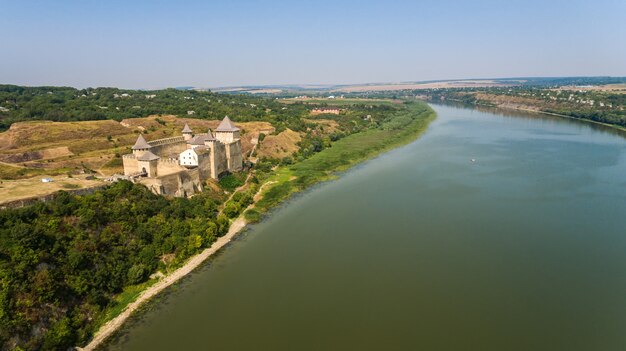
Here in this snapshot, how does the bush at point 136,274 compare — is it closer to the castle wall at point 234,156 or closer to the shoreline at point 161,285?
the shoreline at point 161,285

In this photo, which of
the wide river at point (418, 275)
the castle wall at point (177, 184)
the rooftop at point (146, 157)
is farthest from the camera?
the rooftop at point (146, 157)

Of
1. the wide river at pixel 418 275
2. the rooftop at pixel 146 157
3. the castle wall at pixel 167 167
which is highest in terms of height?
the rooftop at pixel 146 157

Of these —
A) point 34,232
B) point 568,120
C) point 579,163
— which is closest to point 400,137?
point 579,163

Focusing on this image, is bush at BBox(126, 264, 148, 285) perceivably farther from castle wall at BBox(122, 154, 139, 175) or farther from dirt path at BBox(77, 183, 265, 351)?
castle wall at BBox(122, 154, 139, 175)

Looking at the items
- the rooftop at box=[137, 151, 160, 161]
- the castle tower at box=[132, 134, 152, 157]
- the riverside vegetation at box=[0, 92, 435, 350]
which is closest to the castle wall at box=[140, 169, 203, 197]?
the riverside vegetation at box=[0, 92, 435, 350]

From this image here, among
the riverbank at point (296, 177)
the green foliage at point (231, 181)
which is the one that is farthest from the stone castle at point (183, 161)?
the riverbank at point (296, 177)

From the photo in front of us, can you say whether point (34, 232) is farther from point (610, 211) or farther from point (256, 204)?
point (610, 211)

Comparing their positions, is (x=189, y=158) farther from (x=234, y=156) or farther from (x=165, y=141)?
(x=234, y=156)
